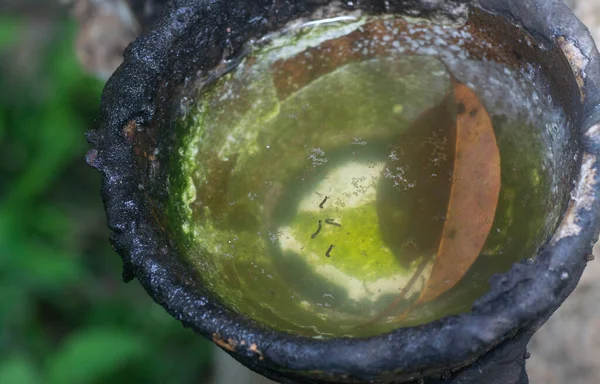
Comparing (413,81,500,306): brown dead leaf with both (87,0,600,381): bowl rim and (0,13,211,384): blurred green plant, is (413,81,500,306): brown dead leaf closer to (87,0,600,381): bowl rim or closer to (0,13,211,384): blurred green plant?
(87,0,600,381): bowl rim

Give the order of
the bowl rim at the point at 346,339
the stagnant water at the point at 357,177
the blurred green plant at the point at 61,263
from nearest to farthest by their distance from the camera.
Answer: the bowl rim at the point at 346,339
the stagnant water at the point at 357,177
the blurred green plant at the point at 61,263

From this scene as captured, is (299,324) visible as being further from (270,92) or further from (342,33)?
(342,33)

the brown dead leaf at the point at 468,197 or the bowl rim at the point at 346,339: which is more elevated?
the bowl rim at the point at 346,339

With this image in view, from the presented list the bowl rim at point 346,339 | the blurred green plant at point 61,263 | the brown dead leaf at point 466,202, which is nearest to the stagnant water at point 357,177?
the brown dead leaf at point 466,202

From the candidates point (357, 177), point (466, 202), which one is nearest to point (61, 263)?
point (357, 177)

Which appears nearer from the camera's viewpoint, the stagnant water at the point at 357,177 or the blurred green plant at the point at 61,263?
the stagnant water at the point at 357,177

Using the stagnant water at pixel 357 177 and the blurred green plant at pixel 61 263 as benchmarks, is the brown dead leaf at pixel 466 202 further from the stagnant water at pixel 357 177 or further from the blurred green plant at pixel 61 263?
the blurred green plant at pixel 61 263

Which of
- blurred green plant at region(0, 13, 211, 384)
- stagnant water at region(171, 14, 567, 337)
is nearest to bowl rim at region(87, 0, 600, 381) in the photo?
stagnant water at region(171, 14, 567, 337)

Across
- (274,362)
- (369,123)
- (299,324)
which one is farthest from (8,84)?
(274,362)
